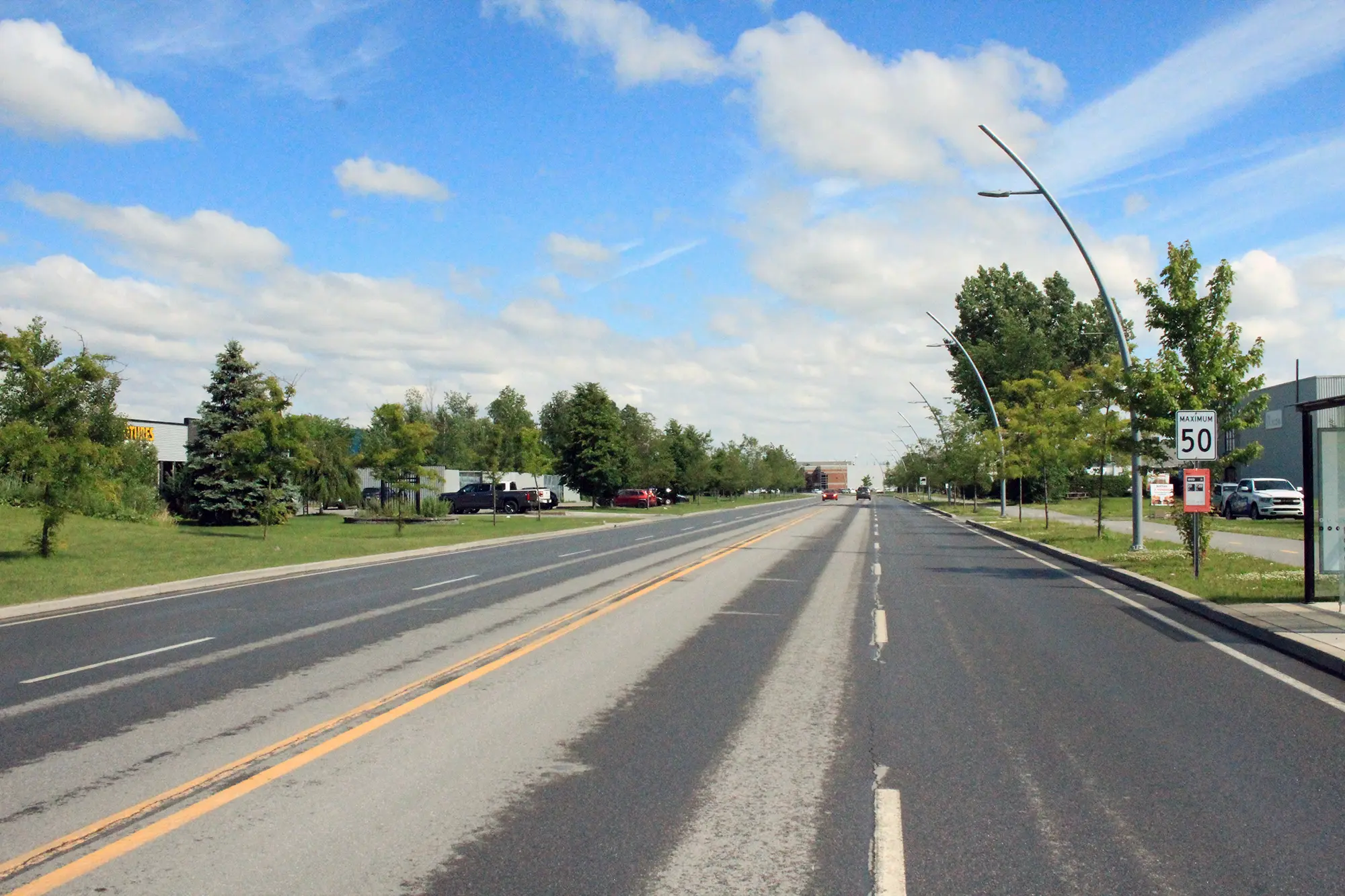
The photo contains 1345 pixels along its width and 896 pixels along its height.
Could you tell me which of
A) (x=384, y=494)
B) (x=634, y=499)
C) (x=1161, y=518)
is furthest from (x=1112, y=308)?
(x=634, y=499)

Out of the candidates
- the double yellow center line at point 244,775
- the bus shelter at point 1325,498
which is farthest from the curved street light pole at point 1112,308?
the double yellow center line at point 244,775

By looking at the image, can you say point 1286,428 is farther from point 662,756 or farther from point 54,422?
point 662,756

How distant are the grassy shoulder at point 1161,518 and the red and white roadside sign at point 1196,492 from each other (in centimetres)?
1502

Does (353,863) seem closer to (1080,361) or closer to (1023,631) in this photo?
(1023,631)

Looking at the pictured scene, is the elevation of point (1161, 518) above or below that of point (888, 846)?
above

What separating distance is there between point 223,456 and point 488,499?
72.0ft

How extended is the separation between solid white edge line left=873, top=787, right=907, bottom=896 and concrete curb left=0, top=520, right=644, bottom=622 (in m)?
13.1

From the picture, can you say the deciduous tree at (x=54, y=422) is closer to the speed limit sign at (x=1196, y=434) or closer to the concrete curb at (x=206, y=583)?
the concrete curb at (x=206, y=583)

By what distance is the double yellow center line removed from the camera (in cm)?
479

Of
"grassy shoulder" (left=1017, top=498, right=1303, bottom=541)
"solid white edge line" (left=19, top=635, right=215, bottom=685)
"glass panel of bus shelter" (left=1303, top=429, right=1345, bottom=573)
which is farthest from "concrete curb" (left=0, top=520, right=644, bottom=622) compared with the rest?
"grassy shoulder" (left=1017, top=498, right=1303, bottom=541)

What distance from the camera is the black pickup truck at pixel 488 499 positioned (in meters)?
61.7

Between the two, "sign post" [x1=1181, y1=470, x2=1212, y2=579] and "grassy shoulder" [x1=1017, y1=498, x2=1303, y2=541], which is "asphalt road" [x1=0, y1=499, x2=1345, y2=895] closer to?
"sign post" [x1=1181, y1=470, x2=1212, y2=579]

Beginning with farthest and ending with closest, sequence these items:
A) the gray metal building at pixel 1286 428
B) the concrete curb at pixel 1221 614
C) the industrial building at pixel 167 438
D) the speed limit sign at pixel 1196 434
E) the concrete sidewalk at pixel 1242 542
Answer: the gray metal building at pixel 1286 428 < the industrial building at pixel 167 438 < the concrete sidewalk at pixel 1242 542 < the speed limit sign at pixel 1196 434 < the concrete curb at pixel 1221 614

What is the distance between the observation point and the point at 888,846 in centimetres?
502
